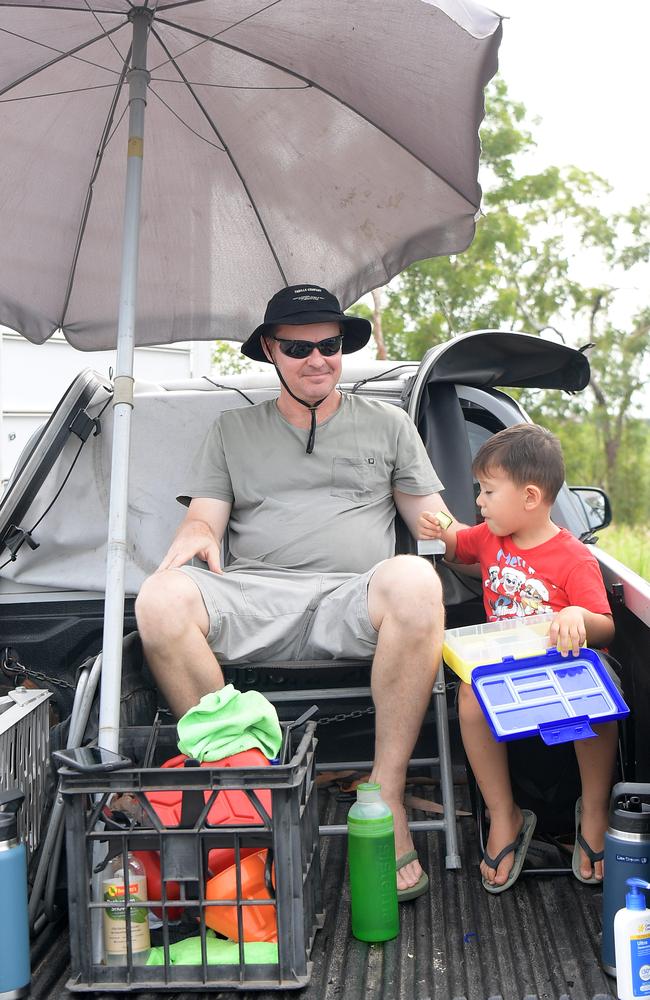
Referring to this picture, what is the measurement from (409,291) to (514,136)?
390 cm

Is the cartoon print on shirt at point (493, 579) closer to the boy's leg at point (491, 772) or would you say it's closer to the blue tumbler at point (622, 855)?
the boy's leg at point (491, 772)

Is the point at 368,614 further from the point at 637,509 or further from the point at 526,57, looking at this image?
the point at 526,57

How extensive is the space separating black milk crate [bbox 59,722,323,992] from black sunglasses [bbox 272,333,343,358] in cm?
147

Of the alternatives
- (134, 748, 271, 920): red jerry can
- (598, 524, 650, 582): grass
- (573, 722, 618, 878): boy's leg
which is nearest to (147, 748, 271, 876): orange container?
(134, 748, 271, 920): red jerry can

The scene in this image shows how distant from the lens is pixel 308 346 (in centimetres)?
314

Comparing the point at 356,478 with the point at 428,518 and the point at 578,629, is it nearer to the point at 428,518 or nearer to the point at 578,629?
the point at 428,518

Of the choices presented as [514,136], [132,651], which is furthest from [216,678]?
[514,136]

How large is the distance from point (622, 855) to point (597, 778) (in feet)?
1.75

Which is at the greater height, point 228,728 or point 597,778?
point 228,728

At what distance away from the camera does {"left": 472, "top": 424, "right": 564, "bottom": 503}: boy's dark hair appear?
2787 millimetres

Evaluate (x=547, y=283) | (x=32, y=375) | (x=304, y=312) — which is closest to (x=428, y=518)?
(x=304, y=312)

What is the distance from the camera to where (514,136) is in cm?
1902

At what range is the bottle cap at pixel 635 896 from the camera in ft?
6.32

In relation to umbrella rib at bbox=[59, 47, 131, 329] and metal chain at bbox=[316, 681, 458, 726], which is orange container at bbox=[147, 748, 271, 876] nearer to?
metal chain at bbox=[316, 681, 458, 726]
